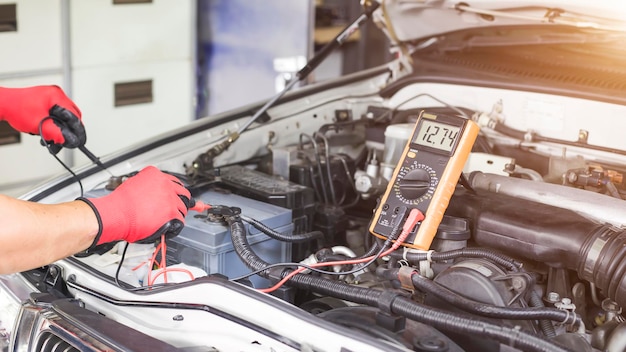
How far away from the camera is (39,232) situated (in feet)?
4.74

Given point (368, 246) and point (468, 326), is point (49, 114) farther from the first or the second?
point (468, 326)

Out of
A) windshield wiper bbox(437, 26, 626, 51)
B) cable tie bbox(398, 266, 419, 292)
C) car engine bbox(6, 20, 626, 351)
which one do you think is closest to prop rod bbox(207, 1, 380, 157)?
car engine bbox(6, 20, 626, 351)

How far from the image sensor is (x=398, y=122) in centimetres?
238

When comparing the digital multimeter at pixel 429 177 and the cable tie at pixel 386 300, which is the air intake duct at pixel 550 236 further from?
the cable tie at pixel 386 300

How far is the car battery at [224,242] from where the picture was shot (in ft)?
5.72

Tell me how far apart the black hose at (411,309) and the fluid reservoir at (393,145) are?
623 millimetres

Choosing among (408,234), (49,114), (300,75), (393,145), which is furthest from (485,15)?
(49,114)

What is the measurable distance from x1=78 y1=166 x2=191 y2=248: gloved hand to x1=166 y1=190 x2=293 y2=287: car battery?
0.11 metres

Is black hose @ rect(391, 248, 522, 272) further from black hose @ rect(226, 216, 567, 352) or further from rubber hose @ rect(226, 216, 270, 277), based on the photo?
rubber hose @ rect(226, 216, 270, 277)

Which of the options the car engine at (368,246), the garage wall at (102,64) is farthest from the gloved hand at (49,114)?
the garage wall at (102,64)

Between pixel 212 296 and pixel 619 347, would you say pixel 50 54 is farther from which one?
pixel 619 347

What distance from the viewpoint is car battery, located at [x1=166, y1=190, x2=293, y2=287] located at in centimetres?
174

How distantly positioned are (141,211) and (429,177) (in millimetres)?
616

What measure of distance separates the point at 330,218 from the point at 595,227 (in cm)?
71
